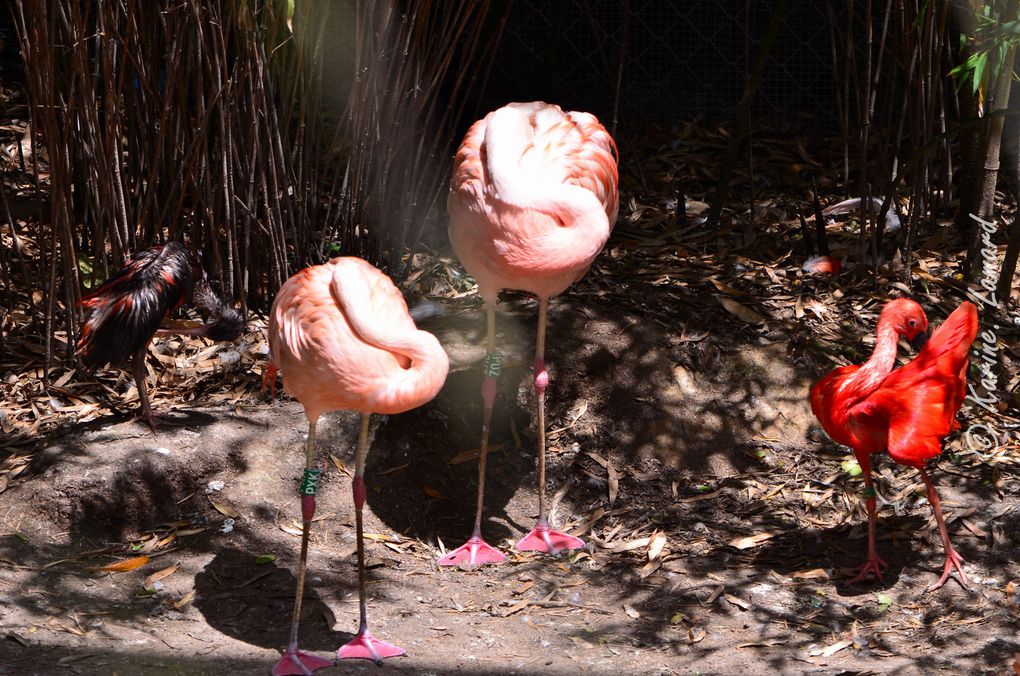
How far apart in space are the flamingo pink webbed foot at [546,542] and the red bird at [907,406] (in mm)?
945

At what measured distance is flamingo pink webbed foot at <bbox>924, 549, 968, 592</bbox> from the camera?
3355mm

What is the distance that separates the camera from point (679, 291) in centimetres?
477

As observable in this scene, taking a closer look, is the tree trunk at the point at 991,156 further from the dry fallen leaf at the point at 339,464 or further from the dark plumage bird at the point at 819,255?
the dry fallen leaf at the point at 339,464

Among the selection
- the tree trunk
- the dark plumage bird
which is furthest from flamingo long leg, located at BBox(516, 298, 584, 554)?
the tree trunk

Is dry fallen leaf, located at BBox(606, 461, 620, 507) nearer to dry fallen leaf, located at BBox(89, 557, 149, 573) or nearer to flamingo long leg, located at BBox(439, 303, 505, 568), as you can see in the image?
flamingo long leg, located at BBox(439, 303, 505, 568)

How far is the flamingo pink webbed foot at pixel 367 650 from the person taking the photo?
3.02 m

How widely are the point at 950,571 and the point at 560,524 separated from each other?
4.37 ft

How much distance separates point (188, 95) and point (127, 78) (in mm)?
231

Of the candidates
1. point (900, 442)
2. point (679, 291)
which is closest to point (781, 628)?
point (900, 442)

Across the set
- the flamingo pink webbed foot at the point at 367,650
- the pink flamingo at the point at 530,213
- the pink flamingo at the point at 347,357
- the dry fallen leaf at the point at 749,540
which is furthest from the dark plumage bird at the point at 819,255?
the flamingo pink webbed foot at the point at 367,650

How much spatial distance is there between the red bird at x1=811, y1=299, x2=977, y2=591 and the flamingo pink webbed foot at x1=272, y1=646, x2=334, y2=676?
1.67 metres

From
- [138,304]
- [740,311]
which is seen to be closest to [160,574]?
[138,304]

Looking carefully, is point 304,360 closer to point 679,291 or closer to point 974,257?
point 679,291

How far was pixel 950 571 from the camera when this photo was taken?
339 centimetres
